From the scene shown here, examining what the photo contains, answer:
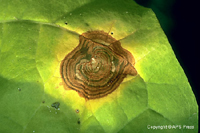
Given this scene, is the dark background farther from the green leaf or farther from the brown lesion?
the brown lesion

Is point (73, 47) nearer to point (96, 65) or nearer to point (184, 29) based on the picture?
point (96, 65)

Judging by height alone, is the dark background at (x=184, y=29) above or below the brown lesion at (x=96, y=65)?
above

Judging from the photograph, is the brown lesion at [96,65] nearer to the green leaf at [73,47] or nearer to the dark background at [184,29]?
the green leaf at [73,47]

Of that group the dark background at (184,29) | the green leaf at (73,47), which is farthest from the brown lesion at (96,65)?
the dark background at (184,29)

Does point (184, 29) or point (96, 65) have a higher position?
point (184, 29)

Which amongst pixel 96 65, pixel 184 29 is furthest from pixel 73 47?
pixel 184 29

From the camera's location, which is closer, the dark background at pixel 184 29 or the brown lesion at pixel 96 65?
the brown lesion at pixel 96 65
